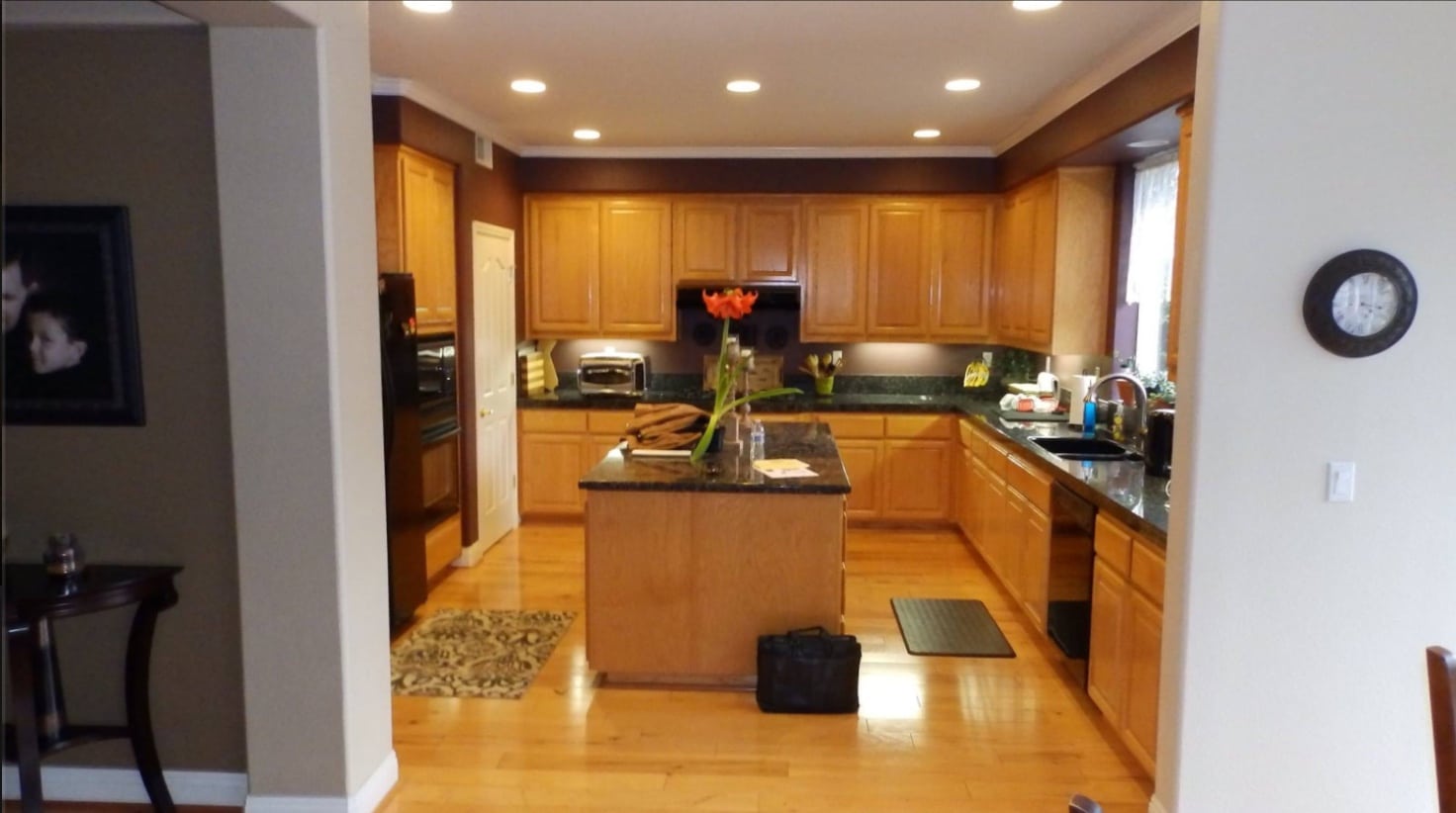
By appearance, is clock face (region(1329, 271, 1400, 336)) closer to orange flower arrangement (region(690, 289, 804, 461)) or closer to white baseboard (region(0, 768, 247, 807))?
orange flower arrangement (region(690, 289, 804, 461))

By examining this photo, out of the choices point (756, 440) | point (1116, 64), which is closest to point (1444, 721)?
point (756, 440)

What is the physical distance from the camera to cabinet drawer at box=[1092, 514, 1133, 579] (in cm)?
308

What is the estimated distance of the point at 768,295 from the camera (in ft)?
20.5

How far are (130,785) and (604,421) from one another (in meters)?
3.62

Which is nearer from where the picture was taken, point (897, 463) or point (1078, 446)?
point (1078, 446)

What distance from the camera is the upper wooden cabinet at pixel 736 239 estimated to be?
20.6ft

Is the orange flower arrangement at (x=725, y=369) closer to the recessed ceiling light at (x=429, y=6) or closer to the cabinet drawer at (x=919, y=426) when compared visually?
the recessed ceiling light at (x=429, y=6)

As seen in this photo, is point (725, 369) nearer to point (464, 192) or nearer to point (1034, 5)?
point (1034, 5)

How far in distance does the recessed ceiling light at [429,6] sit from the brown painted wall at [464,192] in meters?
1.21

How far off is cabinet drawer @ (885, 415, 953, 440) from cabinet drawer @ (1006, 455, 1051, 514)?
4.45 ft

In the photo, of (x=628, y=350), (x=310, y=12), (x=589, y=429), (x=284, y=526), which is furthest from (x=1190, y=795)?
(x=628, y=350)

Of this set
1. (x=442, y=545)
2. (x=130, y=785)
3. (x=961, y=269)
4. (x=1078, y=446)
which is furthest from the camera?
(x=961, y=269)

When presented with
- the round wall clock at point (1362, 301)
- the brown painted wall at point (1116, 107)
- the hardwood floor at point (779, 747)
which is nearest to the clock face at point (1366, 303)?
the round wall clock at point (1362, 301)

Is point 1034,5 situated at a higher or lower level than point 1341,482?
higher
